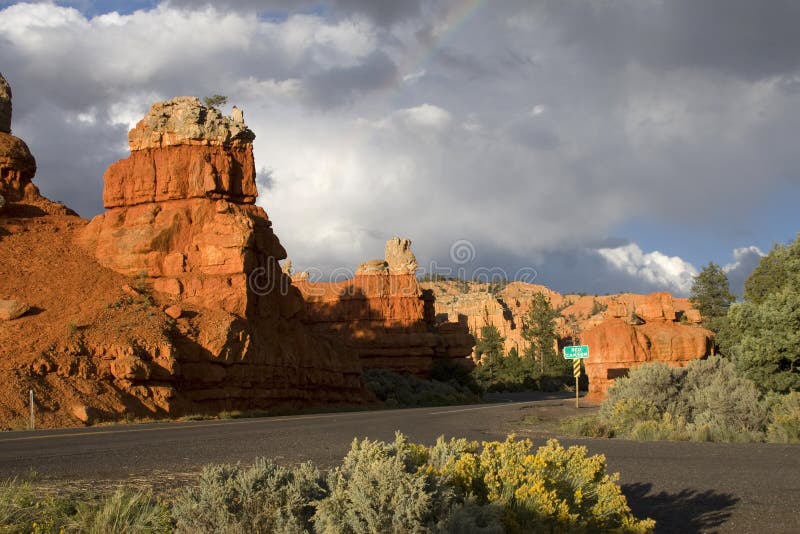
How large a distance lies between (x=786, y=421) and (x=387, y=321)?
160 feet

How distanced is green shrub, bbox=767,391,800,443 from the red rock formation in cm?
4344

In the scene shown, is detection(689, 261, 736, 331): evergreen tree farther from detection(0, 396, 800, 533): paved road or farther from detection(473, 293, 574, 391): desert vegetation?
detection(0, 396, 800, 533): paved road

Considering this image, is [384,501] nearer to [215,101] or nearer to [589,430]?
[589,430]

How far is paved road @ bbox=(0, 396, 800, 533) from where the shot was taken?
27.7ft

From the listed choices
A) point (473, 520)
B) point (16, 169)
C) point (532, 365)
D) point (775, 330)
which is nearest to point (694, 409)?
point (775, 330)

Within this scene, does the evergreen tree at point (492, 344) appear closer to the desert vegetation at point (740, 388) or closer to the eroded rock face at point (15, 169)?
the eroded rock face at point (15, 169)

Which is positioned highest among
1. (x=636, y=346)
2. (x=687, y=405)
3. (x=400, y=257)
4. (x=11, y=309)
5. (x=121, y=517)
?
(x=400, y=257)

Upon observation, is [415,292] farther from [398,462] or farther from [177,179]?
[398,462]

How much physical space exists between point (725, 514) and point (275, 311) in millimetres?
29065

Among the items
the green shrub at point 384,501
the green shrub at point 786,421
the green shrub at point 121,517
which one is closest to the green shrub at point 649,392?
the green shrub at point 786,421

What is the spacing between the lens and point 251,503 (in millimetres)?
5391

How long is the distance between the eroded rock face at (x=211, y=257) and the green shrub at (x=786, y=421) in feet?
64.5

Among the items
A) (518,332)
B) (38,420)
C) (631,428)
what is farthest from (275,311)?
(518,332)

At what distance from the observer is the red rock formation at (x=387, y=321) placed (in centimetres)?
6131
